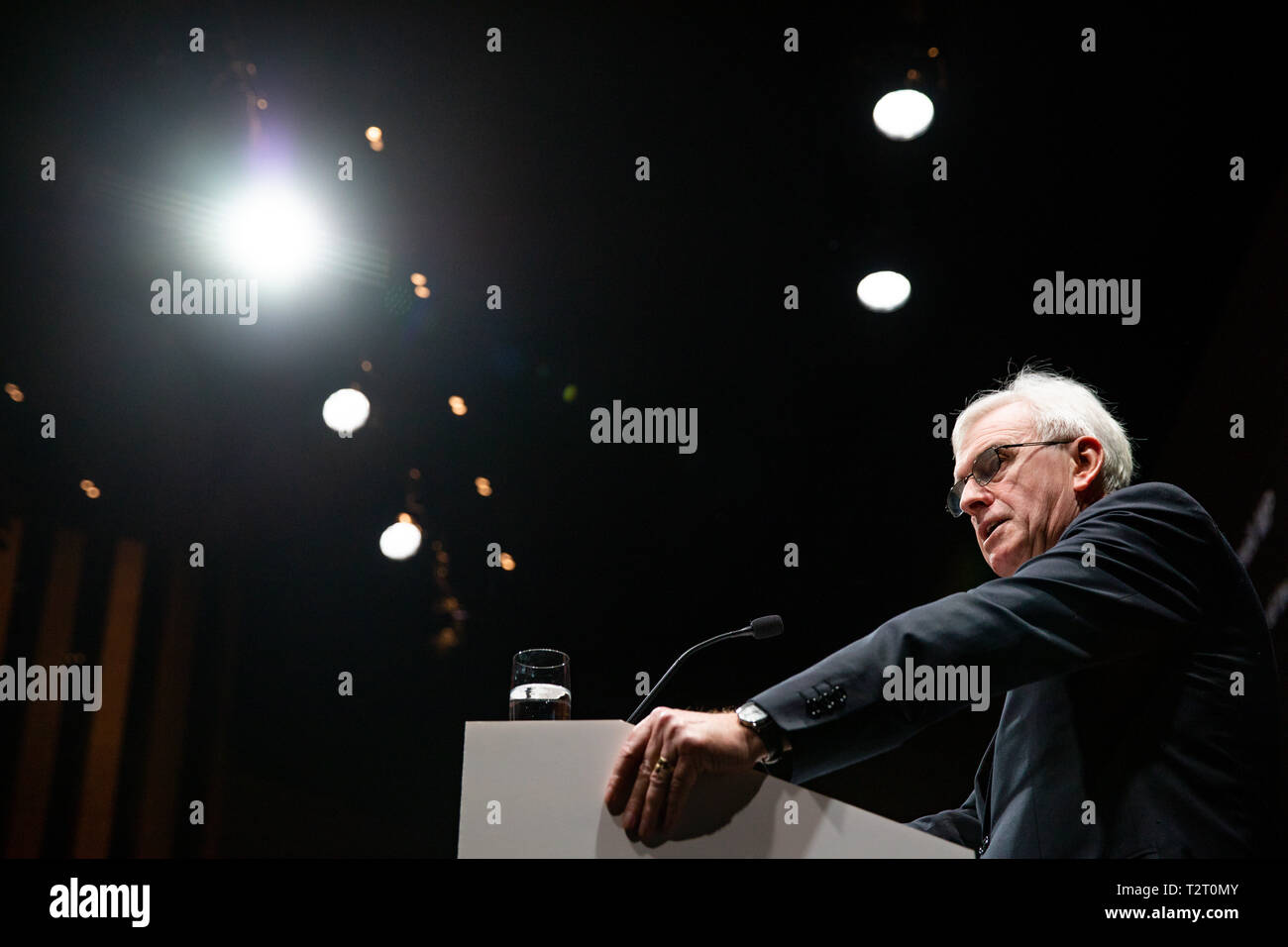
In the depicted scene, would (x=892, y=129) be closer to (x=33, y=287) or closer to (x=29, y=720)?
(x=33, y=287)

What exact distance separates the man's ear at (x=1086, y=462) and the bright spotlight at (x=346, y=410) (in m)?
2.64

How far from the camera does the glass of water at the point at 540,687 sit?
67.4 inches

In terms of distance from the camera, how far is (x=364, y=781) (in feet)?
13.4

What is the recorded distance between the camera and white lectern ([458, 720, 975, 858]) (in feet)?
3.44

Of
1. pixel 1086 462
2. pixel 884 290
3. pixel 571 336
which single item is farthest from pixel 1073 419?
pixel 571 336

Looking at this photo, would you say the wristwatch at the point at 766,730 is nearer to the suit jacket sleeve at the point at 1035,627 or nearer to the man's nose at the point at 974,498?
the suit jacket sleeve at the point at 1035,627

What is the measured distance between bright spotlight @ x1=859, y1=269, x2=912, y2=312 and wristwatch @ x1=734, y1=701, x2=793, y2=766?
2.45m

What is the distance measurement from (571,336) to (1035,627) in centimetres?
244

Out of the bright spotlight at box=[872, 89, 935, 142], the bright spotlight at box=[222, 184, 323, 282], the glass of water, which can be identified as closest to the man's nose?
the glass of water

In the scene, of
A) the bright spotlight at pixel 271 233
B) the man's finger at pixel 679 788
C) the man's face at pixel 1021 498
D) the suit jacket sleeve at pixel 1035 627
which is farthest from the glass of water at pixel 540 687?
the bright spotlight at pixel 271 233

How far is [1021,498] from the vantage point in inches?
73.4

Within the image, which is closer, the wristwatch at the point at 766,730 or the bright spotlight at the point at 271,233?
the wristwatch at the point at 766,730

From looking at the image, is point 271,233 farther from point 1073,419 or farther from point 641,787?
point 641,787
